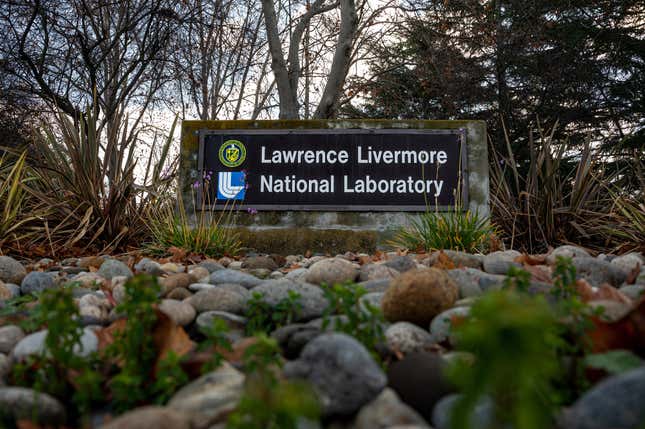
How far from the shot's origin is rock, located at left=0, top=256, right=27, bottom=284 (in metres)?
2.64

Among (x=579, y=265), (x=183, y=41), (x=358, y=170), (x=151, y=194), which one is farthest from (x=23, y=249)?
(x=183, y=41)

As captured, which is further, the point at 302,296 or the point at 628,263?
the point at 628,263

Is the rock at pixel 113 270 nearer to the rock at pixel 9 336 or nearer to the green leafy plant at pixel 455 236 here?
the rock at pixel 9 336

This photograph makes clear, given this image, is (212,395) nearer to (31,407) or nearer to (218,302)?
(31,407)

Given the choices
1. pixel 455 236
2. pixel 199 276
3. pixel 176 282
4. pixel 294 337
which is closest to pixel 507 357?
pixel 294 337

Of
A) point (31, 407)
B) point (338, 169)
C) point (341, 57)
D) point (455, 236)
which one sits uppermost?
point (341, 57)

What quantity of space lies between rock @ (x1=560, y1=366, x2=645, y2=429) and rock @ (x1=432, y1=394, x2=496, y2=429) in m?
0.13

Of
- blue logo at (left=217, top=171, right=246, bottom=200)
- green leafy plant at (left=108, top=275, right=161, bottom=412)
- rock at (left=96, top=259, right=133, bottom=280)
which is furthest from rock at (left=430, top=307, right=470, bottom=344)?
blue logo at (left=217, top=171, right=246, bottom=200)

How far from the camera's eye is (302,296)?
1690 millimetres

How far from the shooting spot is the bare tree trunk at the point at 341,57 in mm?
7828

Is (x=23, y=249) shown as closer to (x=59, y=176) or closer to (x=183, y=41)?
(x=59, y=176)

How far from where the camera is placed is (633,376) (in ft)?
2.69

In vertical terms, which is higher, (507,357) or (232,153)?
(232,153)

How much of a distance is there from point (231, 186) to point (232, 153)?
1.14 ft
